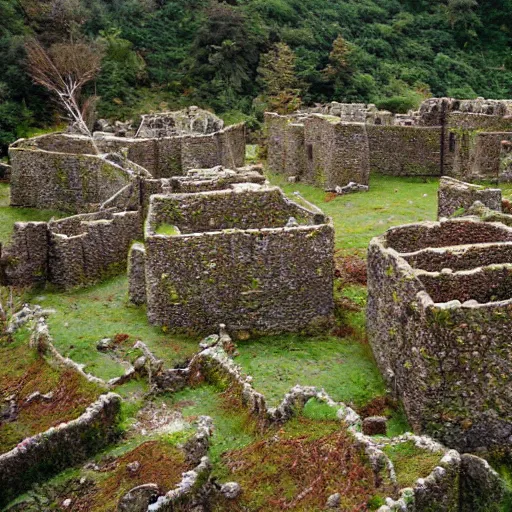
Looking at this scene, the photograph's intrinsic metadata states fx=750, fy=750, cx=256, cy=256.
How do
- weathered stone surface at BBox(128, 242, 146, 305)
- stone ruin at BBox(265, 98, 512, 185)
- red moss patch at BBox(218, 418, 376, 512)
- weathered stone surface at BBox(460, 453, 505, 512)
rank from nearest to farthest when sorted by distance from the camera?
red moss patch at BBox(218, 418, 376, 512)
weathered stone surface at BBox(460, 453, 505, 512)
weathered stone surface at BBox(128, 242, 146, 305)
stone ruin at BBox(265, 98, 512, 185)

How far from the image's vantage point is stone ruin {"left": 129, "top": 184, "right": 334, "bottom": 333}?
16719 mm

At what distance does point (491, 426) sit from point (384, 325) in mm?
3152

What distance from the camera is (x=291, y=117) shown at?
121 ft

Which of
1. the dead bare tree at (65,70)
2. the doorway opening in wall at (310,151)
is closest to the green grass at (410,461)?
the doorway opening in wall at (310,151)

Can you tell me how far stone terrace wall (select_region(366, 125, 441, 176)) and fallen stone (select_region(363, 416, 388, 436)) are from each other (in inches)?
915

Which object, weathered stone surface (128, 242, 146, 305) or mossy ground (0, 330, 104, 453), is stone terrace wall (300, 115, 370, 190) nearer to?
weathered stone surface (128, 242, 146, 305)

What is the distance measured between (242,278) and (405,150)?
64.3 feet

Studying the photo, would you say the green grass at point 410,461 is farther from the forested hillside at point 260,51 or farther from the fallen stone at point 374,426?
the forested hillside at point 260,51

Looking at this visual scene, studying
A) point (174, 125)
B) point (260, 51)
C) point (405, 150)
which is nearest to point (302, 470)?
point (405, 150)

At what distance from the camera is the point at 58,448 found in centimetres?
1190

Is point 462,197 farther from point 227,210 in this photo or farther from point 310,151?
point 310,151

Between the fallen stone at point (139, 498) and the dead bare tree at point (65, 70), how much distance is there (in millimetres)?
40674

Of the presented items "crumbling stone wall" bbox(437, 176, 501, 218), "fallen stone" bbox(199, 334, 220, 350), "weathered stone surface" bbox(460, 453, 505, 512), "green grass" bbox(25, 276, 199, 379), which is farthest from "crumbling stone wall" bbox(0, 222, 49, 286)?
"weathered stone surface" bbox(460, 453, 505, 512)

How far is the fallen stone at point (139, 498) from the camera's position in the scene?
10266mm
